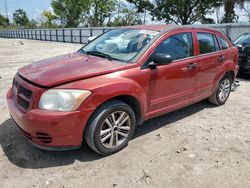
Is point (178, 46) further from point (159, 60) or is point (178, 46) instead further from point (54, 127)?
point (54, 127)

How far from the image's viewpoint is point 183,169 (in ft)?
11.0

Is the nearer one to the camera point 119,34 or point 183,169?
point 183,169

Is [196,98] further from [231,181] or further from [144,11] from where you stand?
[144,11]

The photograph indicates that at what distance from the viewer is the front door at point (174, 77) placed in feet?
13.2

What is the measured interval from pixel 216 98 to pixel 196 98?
0.85m

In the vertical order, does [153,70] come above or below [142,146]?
above

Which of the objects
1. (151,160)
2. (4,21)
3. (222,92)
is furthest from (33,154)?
(4,21)

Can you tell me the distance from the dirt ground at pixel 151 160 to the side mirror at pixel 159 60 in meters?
1.11

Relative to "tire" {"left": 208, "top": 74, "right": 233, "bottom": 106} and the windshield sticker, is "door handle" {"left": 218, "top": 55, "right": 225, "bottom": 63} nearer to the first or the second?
"tire" {"left": 208, "top": 74, "right": 233, "bottom": 106}

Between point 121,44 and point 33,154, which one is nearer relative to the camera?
point 33,154

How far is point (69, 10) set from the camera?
2336 inches

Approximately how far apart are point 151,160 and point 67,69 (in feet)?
5.16

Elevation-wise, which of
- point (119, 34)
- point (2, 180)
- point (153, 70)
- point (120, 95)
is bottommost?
point (2, 180)

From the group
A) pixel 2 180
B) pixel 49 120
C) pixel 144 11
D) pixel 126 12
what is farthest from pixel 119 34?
pixel 126 12
